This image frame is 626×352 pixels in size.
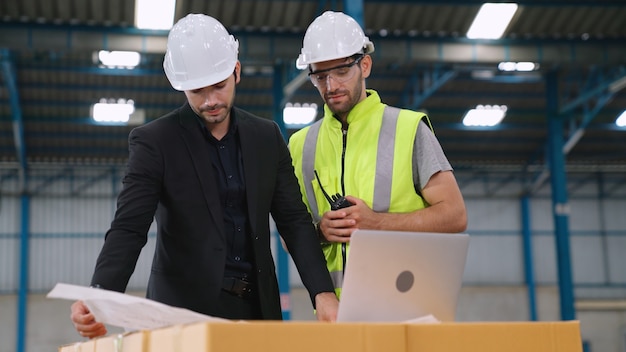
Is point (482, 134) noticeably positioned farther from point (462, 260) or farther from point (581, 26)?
point (462, 260)

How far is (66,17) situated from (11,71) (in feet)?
10.3

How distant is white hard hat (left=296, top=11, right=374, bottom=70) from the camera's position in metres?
3.81

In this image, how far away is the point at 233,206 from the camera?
340 cm

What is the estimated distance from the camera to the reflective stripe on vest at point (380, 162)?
371 cm

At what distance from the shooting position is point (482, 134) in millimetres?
24609

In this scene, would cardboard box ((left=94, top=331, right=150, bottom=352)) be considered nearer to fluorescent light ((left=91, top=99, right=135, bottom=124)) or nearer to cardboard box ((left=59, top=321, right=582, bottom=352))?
cardboard box ((left=59, top=321, right=582, bottom=352))

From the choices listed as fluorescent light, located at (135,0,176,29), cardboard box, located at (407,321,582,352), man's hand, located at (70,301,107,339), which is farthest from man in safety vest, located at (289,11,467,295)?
fluorescent light, located at (135,0,176,29)

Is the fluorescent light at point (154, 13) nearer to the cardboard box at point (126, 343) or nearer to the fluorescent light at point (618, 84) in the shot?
the fluorescent light at point (618, 84)

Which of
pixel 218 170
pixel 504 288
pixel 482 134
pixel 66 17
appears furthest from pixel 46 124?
pixel 218 170

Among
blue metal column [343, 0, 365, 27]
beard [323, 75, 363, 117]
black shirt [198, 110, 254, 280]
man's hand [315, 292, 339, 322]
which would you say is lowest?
man's hand [315, 292, 339, 322]

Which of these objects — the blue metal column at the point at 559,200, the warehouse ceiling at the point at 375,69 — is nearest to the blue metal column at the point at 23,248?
the warehouse ceiling at the point at 375,69

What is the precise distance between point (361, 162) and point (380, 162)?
9 centimetres

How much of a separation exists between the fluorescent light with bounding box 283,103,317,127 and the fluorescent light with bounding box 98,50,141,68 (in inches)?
185

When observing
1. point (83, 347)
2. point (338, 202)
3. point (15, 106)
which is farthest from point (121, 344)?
point (15, 106)
